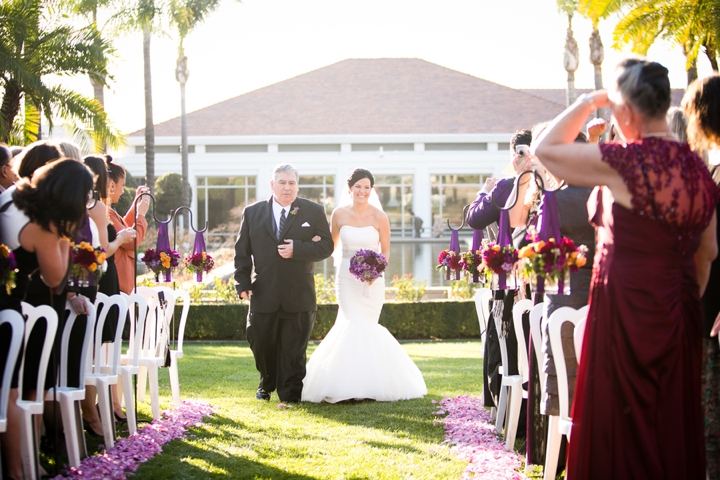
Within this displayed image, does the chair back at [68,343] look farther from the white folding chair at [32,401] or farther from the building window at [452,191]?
the building window at [452,191]

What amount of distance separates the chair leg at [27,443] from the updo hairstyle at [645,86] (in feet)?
11.7

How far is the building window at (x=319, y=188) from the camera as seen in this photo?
39781 millimetres

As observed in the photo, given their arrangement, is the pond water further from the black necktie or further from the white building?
the black necktie

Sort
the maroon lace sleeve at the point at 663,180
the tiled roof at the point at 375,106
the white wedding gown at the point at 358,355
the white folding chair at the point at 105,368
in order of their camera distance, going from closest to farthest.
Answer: the maroon lace sleeve at the point at 663,180, the white folding chair at the point at 105,368, the white wedding gown at the point at 358,355, the tiled roof at the point at 375,106

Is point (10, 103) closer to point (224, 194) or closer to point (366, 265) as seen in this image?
point (366, 265)

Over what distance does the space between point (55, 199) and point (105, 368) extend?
197cm

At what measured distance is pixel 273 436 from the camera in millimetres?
6328

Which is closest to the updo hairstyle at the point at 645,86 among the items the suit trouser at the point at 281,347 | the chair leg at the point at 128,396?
the chair leg at the point at 128,396

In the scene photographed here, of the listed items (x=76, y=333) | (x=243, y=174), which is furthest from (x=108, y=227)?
(x=243, y=174)

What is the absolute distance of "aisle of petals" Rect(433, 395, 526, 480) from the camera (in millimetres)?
5117

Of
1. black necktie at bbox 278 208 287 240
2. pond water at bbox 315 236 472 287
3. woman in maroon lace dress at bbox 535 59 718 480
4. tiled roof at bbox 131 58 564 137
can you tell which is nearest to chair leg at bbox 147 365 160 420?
black necktie at bbox 278 208 287 240

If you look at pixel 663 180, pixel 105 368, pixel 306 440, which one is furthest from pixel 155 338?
pixel 663 180

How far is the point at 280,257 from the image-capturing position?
7910 mm

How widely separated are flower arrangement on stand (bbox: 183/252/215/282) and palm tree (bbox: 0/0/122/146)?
315 inches
